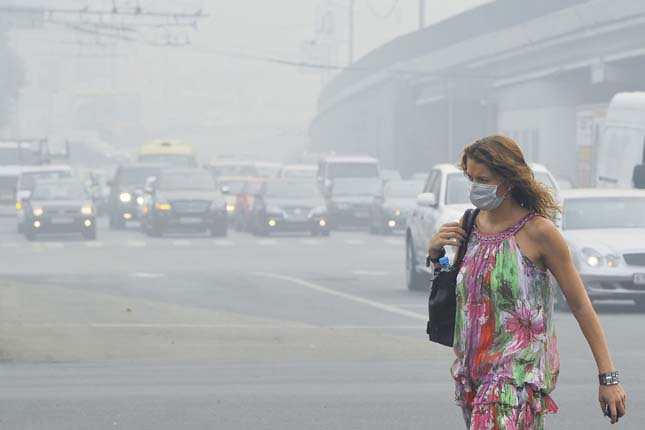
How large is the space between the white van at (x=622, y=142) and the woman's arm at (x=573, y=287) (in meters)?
18.3

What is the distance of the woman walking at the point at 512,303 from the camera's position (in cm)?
563

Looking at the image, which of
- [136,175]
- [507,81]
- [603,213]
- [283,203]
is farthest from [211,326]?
[507,81]

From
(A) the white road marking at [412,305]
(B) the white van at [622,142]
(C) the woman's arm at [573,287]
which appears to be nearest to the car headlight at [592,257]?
(A) the white road marking at [412,305]

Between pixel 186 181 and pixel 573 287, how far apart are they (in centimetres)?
3644

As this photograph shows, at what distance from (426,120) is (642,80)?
92.2ft

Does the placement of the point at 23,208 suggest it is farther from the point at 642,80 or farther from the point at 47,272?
the point at 642,80

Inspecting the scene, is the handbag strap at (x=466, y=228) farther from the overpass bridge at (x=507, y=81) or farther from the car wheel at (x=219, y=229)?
the car wheel at (x=219, y=229)

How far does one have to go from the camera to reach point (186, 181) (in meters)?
41.9

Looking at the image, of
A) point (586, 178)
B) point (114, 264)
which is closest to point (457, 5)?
point (586, 178)

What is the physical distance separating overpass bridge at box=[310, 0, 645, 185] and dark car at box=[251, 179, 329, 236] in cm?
664

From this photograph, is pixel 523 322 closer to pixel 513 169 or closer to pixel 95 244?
pixel 513 169

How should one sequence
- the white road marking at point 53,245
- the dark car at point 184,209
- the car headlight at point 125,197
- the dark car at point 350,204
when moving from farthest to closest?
the dark car at point 350,204
the car headlight at point 125,197
the dark car at point 184,209
the white road marking at point 53,245

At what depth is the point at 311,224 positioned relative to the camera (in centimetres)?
4141

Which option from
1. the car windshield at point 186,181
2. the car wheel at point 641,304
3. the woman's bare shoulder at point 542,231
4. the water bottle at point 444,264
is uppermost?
the woman's bare shoulder at point 542,231
